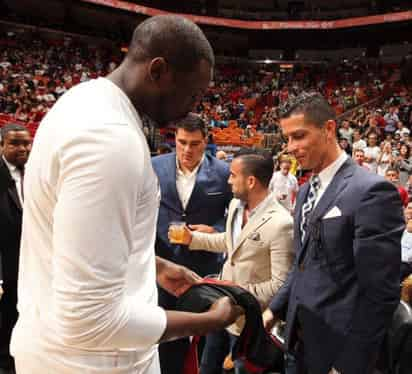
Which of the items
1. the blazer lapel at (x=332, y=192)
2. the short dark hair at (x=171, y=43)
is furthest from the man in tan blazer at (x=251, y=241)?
the short dark hair at (x=171, y=43)

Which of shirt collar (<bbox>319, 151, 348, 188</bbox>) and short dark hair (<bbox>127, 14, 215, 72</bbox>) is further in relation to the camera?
shirt collar (<bbox>319, 151, 348, 188</bbox>)

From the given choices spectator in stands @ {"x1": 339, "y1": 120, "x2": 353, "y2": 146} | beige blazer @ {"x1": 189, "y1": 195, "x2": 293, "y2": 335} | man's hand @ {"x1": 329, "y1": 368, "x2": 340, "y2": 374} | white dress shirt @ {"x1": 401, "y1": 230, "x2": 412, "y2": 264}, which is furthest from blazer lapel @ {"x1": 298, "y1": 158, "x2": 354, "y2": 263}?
spectator in stands @ {"x1": 339, "y1": 120, "x2": 353, "y2": 146}

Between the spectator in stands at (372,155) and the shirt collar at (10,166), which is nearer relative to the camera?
the shirt collar at (10,166)

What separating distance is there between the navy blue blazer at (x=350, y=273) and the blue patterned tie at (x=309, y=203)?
0.12m

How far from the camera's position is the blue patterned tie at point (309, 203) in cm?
192

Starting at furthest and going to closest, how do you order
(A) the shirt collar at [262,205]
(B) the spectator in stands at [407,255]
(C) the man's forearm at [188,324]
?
(B) the spectator in stands at [407,255] < (A) the shirt collar at [262,205] < (C) the man's forearm at [188,324]

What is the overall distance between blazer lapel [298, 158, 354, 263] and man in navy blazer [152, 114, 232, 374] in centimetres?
98

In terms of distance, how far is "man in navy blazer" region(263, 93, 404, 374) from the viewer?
1.57 m

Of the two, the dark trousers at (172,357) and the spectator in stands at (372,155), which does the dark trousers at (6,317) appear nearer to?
the dark trousers at (172,357)

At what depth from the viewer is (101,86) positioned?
2.88ft

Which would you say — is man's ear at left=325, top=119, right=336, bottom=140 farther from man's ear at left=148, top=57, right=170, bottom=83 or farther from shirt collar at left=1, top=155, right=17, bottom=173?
shirt collar at left=1, top=155, right=17, bottom=173

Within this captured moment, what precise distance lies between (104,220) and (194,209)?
6.43 ft

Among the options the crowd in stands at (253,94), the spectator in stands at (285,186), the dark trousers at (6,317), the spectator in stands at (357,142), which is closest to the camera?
the dark trousers at (6,317)

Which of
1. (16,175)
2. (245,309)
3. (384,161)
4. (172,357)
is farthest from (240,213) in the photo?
(384,161)
